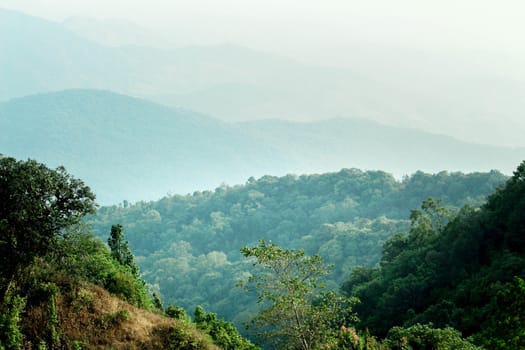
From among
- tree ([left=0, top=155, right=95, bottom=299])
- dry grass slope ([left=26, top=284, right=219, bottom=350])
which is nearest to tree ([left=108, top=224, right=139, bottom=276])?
dry grass slope ([left=26, top=284, right=219, bottom=350])

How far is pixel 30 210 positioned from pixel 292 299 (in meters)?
9.94

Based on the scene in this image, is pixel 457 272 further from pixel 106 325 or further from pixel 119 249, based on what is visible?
pixel 106 325

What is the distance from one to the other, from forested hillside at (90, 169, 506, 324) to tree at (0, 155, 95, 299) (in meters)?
65.2

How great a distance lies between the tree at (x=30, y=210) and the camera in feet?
65.8

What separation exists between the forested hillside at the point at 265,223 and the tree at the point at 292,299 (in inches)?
2392

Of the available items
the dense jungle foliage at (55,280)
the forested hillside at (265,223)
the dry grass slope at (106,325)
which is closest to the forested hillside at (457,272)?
the dry grass slope at (106,325)

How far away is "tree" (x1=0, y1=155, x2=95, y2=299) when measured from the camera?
65.8 ft

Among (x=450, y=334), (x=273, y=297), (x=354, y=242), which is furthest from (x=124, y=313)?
(x=354, y=242)

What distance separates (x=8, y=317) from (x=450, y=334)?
14323 mm

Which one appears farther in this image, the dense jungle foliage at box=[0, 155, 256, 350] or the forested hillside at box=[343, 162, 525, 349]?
the forested hillside at box=[343, 162, 525, 349]

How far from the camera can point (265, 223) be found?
470ft

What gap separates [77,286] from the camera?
21922mm

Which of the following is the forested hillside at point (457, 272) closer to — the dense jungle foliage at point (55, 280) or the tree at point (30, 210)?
the dense jungle foliage at point (55, 280)

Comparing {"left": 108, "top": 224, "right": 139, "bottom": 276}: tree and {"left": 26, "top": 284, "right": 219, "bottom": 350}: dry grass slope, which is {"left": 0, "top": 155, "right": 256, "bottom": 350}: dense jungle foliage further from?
{"left": 108, "top": 224, "right": 139, "bottom": 276}: tree
